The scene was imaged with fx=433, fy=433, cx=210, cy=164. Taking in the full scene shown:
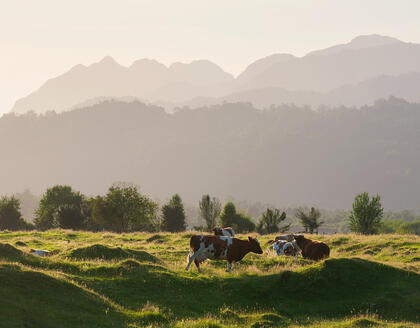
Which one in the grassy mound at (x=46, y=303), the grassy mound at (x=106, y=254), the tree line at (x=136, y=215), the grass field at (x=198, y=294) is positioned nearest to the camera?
the grassy mound at (x=46, y=303)

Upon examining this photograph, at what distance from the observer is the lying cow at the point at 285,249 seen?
3569cm

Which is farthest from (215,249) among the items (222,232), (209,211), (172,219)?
(172,219)

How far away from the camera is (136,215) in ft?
274

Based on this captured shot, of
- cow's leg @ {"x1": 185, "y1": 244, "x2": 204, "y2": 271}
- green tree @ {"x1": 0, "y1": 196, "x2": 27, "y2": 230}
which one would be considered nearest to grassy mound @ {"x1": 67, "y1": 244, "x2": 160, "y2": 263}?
cow's leg @ {"x1": 185, "y1": 244, "x2": 204, "y2": 271}

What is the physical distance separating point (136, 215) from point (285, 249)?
51.8m

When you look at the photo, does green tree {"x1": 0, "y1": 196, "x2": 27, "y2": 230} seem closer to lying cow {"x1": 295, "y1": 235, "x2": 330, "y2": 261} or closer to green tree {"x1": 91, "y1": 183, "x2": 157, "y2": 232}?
green tree {"x1": 91, "y1": 183, "x2": 157, "y2": 232}

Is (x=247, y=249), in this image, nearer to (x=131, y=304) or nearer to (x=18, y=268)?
(x=131, y=304)

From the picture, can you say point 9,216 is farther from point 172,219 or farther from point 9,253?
point 9,253

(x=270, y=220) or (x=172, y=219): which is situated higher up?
(x=172, y=219)

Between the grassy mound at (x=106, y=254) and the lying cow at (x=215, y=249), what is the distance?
154 inches

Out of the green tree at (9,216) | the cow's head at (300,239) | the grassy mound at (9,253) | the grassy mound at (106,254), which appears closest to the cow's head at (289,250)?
the cow's head at (300,239)

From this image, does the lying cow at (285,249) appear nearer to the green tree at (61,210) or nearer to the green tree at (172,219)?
the green tree at (172,219)

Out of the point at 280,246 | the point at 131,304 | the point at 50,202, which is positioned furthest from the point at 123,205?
the point at 131,304

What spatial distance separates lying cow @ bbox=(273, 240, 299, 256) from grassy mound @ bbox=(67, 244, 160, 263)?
11.0 metres
